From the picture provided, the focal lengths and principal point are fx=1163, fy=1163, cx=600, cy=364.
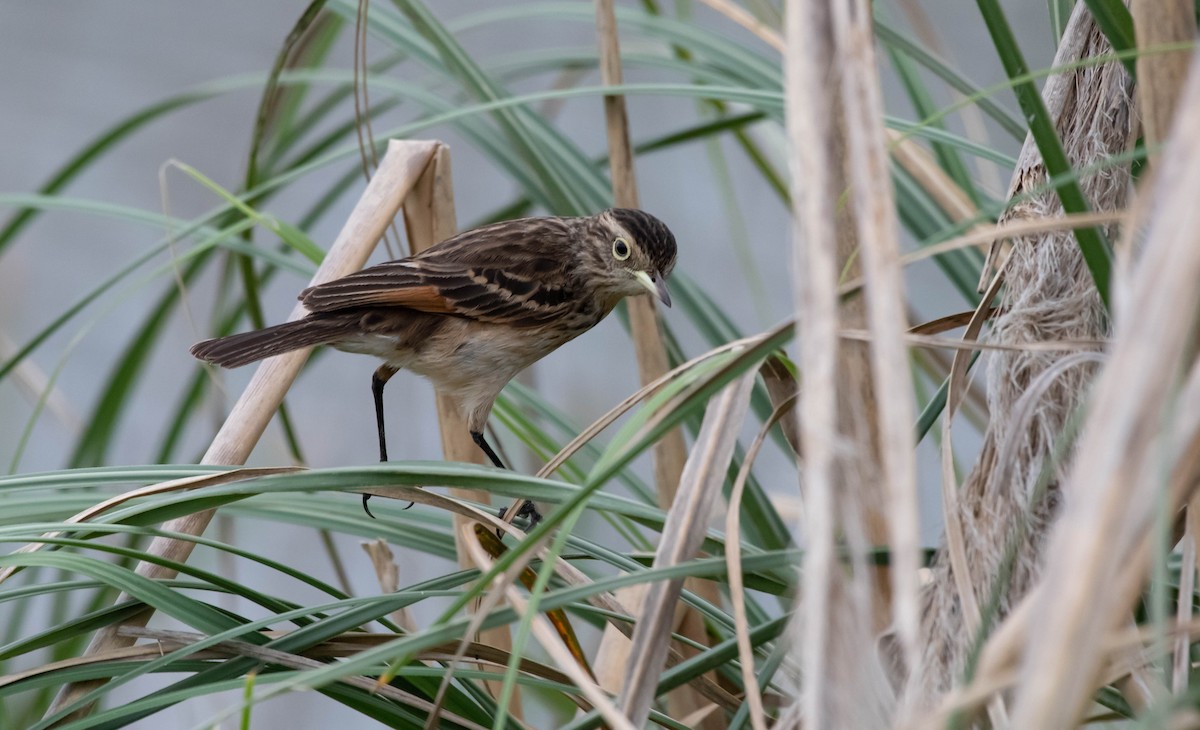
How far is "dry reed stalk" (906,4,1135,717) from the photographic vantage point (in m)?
1.14

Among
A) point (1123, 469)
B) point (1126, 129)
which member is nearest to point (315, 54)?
point (1126, 129)

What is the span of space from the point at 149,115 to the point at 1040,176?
2.05 m

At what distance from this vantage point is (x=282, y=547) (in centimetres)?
511

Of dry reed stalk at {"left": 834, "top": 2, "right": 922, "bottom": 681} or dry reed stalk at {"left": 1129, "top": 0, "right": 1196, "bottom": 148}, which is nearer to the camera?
dry reed stalk at {"left": 834, "top": 2, "right": 922, "bottom": 681}

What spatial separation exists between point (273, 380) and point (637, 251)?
107 cm

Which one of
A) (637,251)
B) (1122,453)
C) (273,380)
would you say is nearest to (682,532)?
(1122,453)

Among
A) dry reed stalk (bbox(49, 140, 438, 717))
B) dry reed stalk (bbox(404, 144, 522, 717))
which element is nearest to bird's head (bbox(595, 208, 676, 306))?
dry reed stalk (bbox(404, 144, 522, 717))

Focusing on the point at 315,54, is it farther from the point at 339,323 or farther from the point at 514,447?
the point at 514,447

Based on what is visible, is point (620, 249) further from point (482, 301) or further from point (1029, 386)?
point (1029, 386)

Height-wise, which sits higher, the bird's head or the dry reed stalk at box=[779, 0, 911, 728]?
the bird's head

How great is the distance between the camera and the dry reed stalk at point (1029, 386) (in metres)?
1.14

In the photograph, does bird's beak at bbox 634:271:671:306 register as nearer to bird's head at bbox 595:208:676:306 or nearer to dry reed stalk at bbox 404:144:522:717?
bird's head at bbox 595:208:676:306

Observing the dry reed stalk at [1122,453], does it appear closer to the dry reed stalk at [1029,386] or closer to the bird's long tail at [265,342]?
the dry reed stalk at [1029,386]

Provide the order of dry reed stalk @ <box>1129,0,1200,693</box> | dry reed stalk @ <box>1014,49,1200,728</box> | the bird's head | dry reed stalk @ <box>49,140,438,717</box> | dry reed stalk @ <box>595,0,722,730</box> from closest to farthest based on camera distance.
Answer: dry reed stalk @ <box>1014,49,1200,728</box> → dry reed stalk @ <box>1129,0,1200,693</box> → dry reed stalk @ <box>49,140,438,717</box> → dry reed stalk @ <box>595,0,722,730</box> → the bird's head
